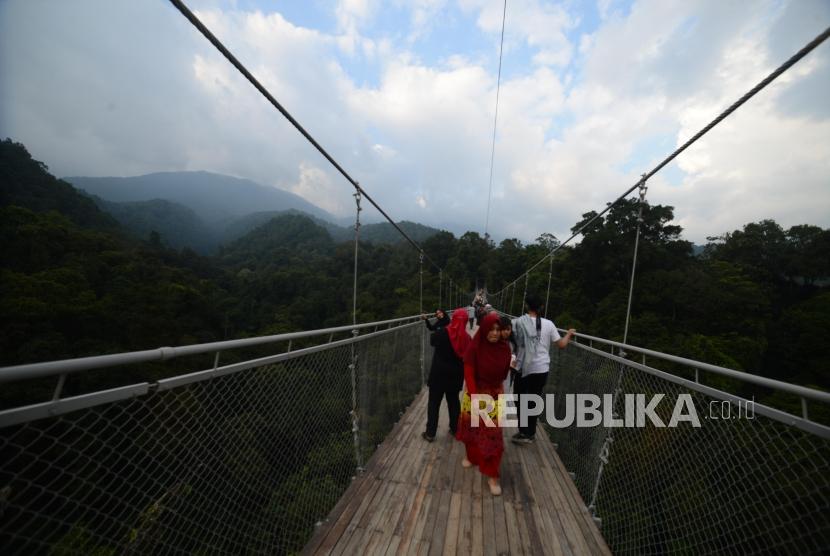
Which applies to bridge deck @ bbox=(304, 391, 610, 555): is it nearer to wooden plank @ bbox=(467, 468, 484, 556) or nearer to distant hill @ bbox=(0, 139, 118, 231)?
wooden plank @ bbox=(467, 468, 484, 556)

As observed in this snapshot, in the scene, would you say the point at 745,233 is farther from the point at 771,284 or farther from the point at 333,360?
the point at 333,360

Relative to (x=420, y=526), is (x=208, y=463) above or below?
above

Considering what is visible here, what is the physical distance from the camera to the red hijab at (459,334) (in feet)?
8.49

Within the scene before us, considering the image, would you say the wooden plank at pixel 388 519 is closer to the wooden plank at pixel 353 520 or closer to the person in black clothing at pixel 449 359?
the wooden plank at pixel 353 520

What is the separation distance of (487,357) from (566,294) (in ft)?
89.5

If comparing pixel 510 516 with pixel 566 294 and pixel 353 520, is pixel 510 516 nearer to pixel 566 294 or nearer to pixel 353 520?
pixel 353 520

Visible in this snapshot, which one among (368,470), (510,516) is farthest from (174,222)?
(510,516)

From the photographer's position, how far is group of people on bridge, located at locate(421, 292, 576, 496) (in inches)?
89.8

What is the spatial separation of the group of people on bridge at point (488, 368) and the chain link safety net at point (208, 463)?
0.59 metres

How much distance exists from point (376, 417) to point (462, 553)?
1.23 m

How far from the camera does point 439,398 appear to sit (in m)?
2.77

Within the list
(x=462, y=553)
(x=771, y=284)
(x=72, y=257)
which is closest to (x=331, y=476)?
(x=462, y=553)

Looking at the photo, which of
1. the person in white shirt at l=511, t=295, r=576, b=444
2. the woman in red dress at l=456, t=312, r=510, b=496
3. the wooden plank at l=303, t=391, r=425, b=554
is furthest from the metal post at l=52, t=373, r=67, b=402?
the person in white shirt at l=511, t=295, r=576, b=444

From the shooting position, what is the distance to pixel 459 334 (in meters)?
2.59
